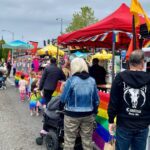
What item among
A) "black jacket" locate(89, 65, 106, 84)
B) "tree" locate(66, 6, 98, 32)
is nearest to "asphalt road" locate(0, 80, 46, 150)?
"black jacket" locate(89, 65, 106, 84)

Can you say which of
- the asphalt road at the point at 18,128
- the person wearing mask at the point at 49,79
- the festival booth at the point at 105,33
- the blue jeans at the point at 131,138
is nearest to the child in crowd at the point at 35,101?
the asphalt road at the point at 18,128

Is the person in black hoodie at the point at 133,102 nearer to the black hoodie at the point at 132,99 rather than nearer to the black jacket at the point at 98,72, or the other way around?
the black hoodie at the point at 132,99

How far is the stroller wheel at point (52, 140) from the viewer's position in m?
6.21

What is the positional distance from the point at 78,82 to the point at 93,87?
0.92ft

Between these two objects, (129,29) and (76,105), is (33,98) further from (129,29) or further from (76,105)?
(76,105)

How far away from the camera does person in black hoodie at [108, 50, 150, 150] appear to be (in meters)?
4.00

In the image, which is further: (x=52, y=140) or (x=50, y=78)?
(x=50, y=78)

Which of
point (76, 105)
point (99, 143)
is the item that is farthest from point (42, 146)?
point (76, 105)

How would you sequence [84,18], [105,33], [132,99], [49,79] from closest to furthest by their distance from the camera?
[132,99] → [105,33] → [49,79] → [84,18]

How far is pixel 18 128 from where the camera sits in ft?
29.2

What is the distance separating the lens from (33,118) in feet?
33.9

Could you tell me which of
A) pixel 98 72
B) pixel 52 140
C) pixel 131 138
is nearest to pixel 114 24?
pixel 52 140

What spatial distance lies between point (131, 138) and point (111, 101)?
1.56ft

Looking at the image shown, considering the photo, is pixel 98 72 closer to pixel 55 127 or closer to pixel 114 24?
pixel 114 24
